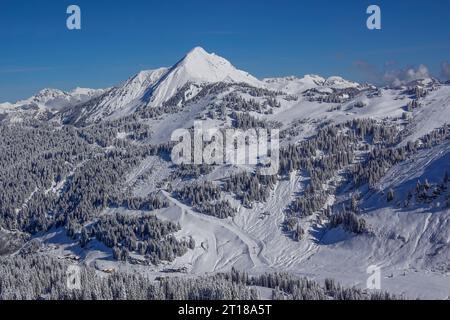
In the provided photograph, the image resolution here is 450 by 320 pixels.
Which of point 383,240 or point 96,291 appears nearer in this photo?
point 96,291

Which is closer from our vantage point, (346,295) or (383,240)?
(346,295)

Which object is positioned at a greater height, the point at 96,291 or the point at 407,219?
the point at 407,219

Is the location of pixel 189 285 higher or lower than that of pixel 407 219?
lower
